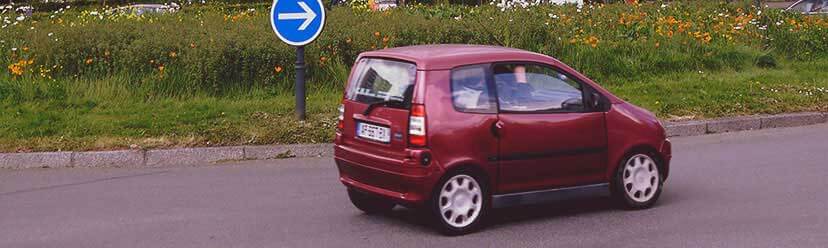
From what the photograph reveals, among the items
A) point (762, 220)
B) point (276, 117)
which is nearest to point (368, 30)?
point (276, 117)

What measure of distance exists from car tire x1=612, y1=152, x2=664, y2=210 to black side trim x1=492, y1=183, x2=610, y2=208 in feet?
0.37

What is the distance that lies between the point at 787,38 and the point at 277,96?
8879 millimetres

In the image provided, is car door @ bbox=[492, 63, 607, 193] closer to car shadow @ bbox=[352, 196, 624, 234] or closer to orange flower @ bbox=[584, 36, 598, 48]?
car shadow @ bbox=[352, 196, 624, 234]

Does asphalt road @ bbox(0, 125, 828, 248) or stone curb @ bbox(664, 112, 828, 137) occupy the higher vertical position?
asphalt road @ bbox(0, 125, 828, 248)

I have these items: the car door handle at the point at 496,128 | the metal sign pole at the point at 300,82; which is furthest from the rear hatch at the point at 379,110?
the metal sign pole at the point at 300,82

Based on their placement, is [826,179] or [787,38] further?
[787,38]

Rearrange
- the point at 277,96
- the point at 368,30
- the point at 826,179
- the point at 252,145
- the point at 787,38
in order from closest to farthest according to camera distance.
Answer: the point at 826,179 → the point at 252,145 → the point at 277,96 → the point at 368,30 → the point at 787,38

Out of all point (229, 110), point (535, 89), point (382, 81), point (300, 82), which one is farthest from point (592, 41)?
point (382, 81)

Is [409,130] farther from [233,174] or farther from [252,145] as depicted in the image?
[252,145]

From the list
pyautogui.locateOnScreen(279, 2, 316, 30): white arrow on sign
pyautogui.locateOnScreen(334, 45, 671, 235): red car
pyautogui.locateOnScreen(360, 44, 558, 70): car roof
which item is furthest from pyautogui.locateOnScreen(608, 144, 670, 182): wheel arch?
pyautogui.locateOnScreen(279, 2, 316, 30): white arrow on sign

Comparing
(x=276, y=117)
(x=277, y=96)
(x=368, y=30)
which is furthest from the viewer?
(x=368, y=30)

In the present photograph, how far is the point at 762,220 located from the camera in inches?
318

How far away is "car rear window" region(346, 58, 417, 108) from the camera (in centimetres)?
770

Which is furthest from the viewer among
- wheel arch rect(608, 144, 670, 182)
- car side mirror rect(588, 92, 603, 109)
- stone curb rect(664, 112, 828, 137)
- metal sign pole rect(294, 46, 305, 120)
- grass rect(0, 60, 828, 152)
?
stone curb rect(664, 112, 828, 137)
